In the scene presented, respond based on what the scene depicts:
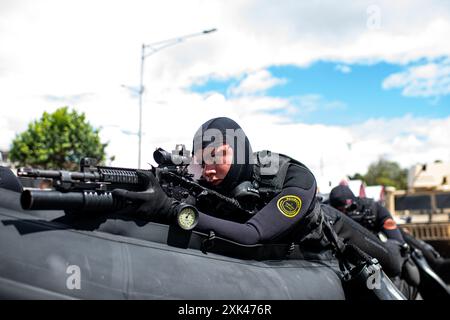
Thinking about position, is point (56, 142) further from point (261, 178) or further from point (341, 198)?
point (261, 178)

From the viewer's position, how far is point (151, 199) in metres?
2.29

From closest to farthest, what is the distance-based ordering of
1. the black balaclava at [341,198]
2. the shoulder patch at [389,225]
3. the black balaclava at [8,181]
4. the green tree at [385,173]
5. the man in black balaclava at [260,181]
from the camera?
the black balaclava at [8,181] < the man in black balaclava at [260,181] < the shoulder patch at [389,225] < the black balaclava at [341,198] < the green tree at [385,173]

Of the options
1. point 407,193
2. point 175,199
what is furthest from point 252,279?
point 407,193

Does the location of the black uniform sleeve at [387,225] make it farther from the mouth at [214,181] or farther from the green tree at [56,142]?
the green tree at [56,142]

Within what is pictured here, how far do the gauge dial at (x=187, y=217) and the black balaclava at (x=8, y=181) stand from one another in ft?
2.24

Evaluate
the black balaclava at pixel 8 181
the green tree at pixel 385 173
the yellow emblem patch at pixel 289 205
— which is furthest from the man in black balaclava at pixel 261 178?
the green tree at pixel 385 173

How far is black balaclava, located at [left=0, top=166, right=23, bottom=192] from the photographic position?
2.16 m

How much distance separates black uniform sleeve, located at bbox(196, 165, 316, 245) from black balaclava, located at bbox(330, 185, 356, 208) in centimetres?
285

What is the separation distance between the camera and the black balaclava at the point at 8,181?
2164mm

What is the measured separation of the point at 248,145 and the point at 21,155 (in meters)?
28.4

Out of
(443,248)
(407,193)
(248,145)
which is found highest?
(248,145)

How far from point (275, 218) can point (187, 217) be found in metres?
0.59

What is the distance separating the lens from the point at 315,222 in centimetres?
307
